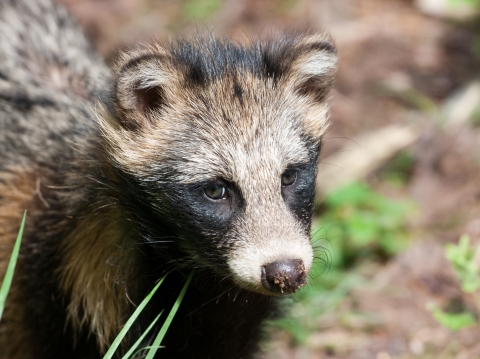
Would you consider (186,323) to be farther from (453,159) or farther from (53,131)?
(453,159)

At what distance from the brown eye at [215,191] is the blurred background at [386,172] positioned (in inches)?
39.9

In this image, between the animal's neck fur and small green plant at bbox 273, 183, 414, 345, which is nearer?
the animal's neck fur

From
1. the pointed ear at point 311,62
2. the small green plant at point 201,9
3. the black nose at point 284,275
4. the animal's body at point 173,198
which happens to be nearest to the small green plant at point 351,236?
the animal's body at point 173,198

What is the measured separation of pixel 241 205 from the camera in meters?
3.61

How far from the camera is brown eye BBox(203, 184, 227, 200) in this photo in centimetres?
366

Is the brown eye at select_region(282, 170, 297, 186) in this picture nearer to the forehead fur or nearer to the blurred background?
the forehead fur

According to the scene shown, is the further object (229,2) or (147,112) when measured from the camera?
(229,2)

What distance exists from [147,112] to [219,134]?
455mm

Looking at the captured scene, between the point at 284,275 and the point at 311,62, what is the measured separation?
1436 millimetres

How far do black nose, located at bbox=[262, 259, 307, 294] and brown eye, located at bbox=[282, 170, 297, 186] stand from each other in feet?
1.91

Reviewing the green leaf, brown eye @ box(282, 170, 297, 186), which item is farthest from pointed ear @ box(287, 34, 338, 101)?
the green leaf

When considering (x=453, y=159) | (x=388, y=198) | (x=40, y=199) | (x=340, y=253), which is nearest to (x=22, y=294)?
(x=40, y=199)

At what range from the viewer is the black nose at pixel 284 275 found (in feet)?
10.8

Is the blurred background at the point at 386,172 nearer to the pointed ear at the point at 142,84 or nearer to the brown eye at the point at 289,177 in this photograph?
the pointed ear at the point at 142,84
